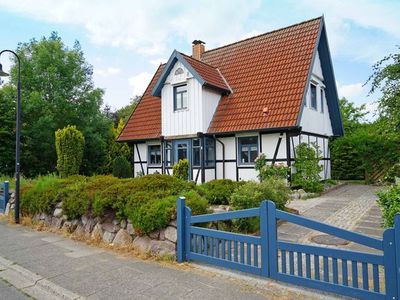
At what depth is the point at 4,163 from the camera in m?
17.9

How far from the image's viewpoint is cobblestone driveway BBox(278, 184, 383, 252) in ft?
21.3

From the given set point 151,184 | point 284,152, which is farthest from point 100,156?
point 151,184

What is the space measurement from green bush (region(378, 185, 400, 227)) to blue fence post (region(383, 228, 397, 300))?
75.6 inches

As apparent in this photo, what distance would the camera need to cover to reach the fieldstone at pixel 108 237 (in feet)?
21.1

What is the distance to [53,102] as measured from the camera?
23.1 meters

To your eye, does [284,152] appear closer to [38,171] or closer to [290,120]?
[290,120]

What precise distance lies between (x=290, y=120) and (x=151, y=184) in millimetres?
7684

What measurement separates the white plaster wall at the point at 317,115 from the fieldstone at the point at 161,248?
995cm

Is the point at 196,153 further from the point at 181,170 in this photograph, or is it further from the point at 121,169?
the point at 121,169

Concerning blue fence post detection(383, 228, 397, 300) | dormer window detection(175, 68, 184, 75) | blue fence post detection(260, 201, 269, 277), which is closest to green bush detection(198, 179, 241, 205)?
blue fence post detection(260, 201, 269, 277)

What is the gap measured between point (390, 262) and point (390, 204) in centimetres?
250

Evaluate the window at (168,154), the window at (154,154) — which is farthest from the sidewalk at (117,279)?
the window at (154,154)

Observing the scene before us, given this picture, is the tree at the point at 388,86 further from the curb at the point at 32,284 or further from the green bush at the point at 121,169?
the green bush at the point at 121,169

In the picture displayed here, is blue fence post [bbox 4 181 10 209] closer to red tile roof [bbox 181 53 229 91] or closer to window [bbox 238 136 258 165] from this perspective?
red tile roof [bbox 181 53 229 91]
